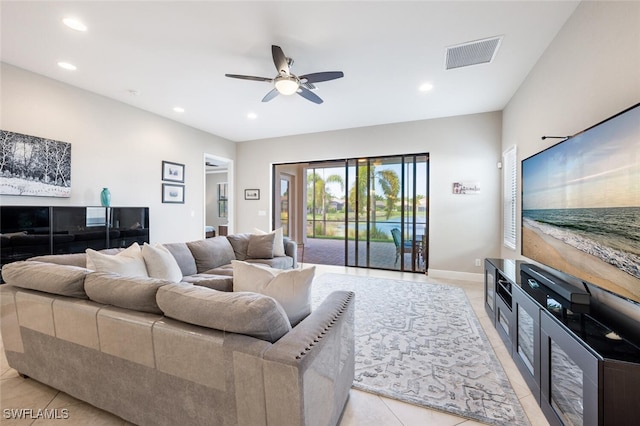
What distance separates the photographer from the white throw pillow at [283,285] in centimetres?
138

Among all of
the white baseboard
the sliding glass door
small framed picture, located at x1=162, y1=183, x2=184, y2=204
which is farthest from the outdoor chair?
small framed picture, located at x1=162, y1=183, x2=184, y2=204

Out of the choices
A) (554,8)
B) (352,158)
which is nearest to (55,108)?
(352,158)

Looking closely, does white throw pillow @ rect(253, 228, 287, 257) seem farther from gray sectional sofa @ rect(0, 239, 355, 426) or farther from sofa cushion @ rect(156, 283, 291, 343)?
sofa cushion @ rect(156, 283, 291, 343)

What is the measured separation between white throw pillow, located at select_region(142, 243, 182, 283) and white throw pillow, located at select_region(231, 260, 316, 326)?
128 cm

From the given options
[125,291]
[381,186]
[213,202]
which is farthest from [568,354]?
[213,202]

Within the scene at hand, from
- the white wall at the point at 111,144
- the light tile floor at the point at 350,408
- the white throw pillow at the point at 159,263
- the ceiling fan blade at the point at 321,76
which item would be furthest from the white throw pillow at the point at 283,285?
the white wall at the point at 111,144

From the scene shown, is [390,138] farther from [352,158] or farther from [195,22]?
[195,22]

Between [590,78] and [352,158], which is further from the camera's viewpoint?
[352,158]

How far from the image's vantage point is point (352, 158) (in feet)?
18.1

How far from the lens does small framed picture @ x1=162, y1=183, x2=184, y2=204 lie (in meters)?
4.82

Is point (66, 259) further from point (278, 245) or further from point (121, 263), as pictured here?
point (278, 245)

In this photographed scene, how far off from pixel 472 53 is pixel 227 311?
3.34 meters

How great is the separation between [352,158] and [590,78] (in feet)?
12.6

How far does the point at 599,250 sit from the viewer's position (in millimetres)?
1565
